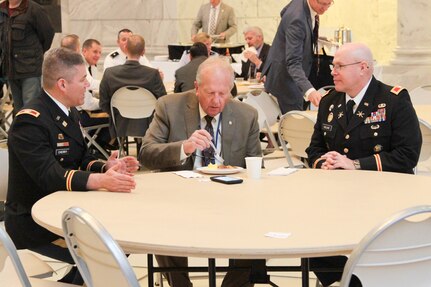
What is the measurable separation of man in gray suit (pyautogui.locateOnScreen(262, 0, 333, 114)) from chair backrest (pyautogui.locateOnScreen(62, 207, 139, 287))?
136 inches

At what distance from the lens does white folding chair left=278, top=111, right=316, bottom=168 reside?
5.22 meters

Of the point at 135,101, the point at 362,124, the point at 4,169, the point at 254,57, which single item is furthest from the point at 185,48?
the point at 4,169

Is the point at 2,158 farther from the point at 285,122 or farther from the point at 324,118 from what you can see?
the point at 285,122

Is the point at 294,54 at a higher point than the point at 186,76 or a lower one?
higher

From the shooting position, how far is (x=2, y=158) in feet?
13.3

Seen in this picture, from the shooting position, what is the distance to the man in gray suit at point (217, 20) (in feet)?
43.4

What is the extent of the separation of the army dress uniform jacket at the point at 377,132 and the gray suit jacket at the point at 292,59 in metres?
1.55

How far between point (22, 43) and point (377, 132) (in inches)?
205

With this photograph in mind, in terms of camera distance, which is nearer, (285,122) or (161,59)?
(285,122)

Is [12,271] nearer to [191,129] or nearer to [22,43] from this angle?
[191,129]

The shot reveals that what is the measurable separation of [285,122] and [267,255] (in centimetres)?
280

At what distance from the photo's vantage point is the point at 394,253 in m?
2.61

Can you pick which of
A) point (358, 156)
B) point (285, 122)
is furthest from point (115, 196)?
point (285, 122)

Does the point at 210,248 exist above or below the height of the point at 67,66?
below
